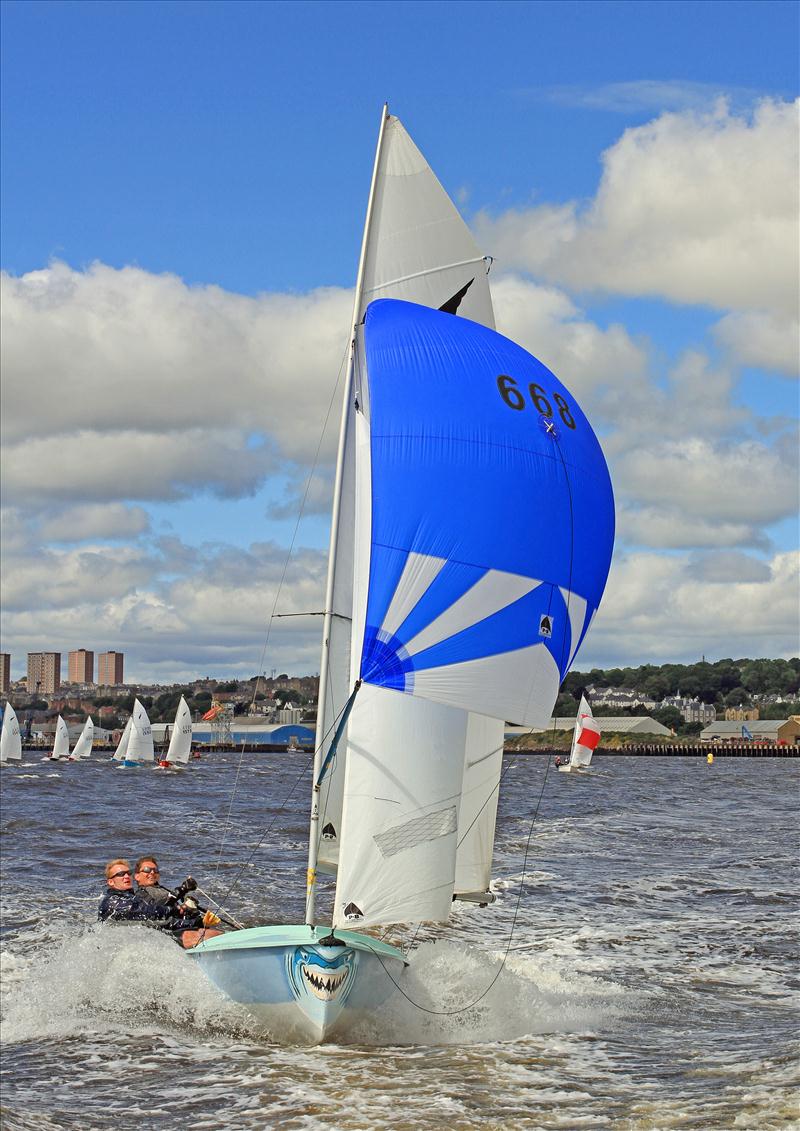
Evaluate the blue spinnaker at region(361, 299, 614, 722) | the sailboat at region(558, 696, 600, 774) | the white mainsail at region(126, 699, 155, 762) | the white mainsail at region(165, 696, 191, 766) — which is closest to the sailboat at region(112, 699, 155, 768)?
the white mainsail at region(126, 699, 155, 762)

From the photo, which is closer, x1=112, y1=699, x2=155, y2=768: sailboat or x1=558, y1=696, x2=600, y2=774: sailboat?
x1=558, y1=696, x2=600, y2=774: sailboat

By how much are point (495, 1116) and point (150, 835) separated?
24.3 metres

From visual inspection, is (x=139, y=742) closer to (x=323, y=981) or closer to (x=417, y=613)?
(x=323, y=981)

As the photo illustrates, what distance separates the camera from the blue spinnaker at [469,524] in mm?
12320

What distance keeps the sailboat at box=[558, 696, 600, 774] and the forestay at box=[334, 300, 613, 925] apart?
71624 mm

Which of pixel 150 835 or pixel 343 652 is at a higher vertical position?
→ pixel 343 652

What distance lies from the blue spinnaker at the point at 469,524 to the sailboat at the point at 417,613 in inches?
0.6

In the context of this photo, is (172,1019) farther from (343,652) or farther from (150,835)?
(150,835)

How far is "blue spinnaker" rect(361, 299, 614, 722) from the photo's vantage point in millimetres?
12320

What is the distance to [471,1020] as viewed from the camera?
531 inches

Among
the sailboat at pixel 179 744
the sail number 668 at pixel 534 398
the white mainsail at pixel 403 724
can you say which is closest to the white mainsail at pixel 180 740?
the sailboat at pixel 179 744

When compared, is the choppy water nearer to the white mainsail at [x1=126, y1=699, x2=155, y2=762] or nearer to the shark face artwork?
the shark face artwork

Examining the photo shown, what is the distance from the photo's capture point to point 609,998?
15461mm

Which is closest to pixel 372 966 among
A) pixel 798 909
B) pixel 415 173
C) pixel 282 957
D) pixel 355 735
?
pixel 282 957
